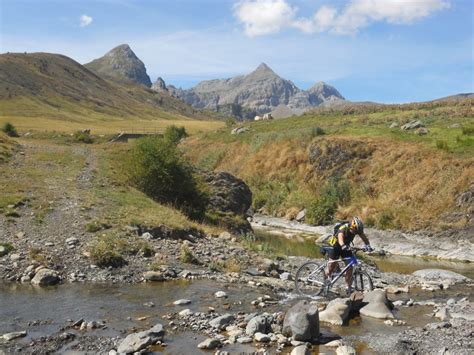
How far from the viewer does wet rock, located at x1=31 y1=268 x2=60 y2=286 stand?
20.4m

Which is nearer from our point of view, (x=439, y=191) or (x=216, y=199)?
(x=216, y=199)

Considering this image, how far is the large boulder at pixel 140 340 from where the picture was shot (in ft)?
44.7

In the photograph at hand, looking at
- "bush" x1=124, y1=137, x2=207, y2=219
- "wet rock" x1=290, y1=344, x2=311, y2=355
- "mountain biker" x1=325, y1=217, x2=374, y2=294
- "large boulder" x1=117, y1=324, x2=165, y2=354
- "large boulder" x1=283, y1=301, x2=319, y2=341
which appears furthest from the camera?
"bush" x1=124, y1=137, x2=207, y2=219

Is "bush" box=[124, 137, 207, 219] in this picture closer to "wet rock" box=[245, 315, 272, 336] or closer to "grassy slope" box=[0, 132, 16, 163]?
"grassy slope" box=[0, 132, 16, 163]

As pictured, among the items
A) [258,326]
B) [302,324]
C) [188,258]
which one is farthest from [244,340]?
[188,258]

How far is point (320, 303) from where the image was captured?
18844 mm

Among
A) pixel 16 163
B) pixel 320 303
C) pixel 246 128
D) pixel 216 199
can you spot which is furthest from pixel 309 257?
pixel 246 128

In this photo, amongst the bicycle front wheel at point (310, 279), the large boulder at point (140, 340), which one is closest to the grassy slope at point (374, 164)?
the bicycle front wheel at point (310, 279)

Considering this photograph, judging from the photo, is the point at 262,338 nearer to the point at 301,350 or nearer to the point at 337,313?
the point at 301,350

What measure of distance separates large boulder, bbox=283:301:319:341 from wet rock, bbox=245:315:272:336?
575mm

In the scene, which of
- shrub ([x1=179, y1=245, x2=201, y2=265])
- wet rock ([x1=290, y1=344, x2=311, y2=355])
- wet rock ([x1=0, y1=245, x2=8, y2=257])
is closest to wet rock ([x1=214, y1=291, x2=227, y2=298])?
shrub ([x1=179, y1=245, x2=201, y2=265])

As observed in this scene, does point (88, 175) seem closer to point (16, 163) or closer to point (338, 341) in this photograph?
point (16, 163)

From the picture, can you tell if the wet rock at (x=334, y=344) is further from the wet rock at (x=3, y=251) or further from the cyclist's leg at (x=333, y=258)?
the wet rock at (x=3, y=251)

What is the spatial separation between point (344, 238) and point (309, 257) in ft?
47.3
